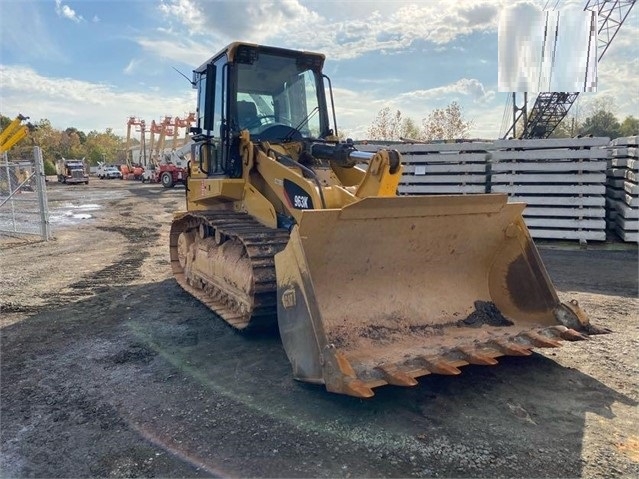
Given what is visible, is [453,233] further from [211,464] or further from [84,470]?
[84,470]

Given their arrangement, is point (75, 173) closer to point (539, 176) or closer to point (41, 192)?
point (41, 192)

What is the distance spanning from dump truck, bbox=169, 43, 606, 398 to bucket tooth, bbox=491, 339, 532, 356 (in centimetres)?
1

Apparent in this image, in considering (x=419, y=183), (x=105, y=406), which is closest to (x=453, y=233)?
(x=105, y=406)

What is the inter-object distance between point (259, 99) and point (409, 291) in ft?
9.63

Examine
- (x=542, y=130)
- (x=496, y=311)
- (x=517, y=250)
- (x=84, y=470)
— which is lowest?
(x=84, y=470)

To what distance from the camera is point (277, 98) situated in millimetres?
5922

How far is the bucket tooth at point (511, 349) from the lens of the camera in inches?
139

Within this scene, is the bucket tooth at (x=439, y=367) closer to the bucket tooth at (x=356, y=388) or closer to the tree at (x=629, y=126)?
the bucket tooth at (x=356, y=388)

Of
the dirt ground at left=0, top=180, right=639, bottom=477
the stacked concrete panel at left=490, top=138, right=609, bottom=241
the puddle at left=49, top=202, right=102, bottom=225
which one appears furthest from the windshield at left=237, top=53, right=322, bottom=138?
the puddle at left=49, top=202, right=102, bottom=225

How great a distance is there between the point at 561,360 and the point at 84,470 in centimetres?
356

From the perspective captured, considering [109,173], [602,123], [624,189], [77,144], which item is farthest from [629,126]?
[77,144]

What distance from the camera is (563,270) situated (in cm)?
786

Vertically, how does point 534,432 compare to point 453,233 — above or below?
below

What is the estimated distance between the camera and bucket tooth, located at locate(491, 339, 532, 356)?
11.6 ft
